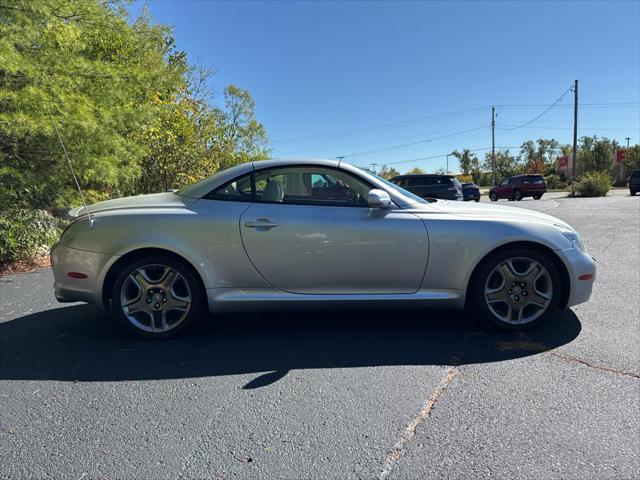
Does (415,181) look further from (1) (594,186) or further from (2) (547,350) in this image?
(1) (594,186)

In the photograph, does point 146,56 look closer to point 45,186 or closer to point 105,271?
point 45,186

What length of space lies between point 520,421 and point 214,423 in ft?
5.68

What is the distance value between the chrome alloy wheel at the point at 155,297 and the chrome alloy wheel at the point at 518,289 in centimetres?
254

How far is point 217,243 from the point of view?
11.5 ft

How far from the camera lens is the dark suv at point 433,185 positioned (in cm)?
1748

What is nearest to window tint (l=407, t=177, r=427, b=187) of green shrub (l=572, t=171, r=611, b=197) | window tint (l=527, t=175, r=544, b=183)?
window tint (l=527, t=175, r=544, b=183)

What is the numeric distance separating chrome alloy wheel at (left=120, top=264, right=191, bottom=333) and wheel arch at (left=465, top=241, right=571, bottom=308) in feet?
7.84

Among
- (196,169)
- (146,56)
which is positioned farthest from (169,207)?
(196,169)

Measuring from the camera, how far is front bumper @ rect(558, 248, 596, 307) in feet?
11.8

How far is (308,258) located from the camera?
3.53m

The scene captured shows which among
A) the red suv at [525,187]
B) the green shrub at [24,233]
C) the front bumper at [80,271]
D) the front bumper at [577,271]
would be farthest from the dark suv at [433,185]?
the front bumper at [80,271]

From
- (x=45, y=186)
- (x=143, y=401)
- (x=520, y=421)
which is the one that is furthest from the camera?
(x=45, y=186)

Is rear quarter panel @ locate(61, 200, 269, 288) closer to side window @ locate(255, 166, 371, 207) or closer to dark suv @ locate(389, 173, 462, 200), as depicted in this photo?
side window @ locate(255, 166, 371, 207)

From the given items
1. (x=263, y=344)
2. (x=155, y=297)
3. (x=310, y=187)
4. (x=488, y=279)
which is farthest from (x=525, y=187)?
(x=155, y=297)
